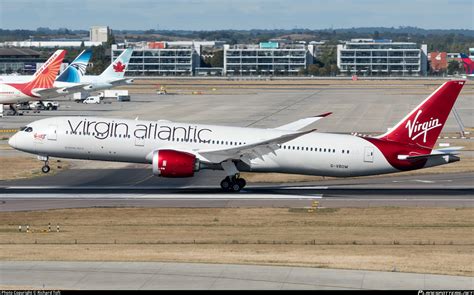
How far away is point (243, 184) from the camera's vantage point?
185 feet

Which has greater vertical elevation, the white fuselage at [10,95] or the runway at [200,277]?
the runway at [200,277]

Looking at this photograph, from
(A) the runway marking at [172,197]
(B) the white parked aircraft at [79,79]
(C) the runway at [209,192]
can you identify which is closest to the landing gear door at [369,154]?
(C) the runway at [209,192]

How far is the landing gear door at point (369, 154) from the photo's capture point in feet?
181

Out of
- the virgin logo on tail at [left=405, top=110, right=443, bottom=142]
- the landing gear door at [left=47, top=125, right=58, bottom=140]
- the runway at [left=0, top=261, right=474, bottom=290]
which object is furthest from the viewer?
the landing gear door at [left=47, top=125, right=58, bottom=140]

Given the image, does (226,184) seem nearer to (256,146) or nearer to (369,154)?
(256,146)

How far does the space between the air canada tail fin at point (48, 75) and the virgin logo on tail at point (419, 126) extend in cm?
7807

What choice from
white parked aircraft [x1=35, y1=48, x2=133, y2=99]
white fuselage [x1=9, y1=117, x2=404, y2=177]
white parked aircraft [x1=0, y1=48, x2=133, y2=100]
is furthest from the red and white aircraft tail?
white fuselage [x1=9, y1=117, x2=404, y2=177]

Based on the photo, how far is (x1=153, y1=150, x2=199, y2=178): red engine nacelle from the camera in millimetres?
53250

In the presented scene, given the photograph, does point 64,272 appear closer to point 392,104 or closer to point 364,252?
point 364,252

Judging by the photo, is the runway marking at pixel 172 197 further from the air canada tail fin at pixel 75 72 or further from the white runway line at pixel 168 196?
the air canada tail fin at pixel 75 72

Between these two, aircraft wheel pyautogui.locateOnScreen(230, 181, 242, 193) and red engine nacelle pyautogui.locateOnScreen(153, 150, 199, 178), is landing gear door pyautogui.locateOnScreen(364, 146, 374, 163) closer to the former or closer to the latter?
aircraft wheel pyautogui.locateOnScreen(230, 181, 242, 193)

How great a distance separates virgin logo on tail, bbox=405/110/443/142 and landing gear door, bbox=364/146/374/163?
2.25 meters

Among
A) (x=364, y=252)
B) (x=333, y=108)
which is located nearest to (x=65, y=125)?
(x=364, y=252)

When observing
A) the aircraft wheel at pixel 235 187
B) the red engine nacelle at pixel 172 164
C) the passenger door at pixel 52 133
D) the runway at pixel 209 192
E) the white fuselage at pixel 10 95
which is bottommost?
the white fuselage at pixel 10 95
